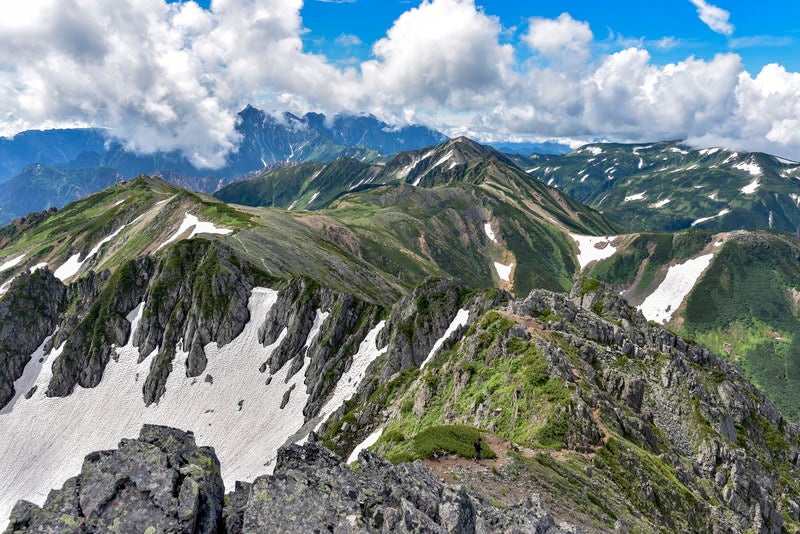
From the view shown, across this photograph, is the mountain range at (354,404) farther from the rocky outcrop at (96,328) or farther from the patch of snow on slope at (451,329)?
the patch of snow on slope at (451,329)

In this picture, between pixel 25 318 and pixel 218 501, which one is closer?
pixel 218 501

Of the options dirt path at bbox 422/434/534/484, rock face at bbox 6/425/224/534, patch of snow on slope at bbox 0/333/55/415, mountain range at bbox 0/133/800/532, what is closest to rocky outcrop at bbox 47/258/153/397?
mountain range at bbox 0/133/800/532

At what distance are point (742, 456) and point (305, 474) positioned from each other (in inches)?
2506

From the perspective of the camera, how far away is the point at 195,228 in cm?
18000

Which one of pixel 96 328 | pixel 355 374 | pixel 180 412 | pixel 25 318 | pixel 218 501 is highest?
pixel 25 318

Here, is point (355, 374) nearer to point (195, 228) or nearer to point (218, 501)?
point (218, 501)

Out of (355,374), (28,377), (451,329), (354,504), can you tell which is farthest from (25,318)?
(354,504)

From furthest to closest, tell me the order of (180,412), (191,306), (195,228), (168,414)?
(195,228), (191,306), (168,414), (180,412)

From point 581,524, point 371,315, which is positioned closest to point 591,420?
point 581,524

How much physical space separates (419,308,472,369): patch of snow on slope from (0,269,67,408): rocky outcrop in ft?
404

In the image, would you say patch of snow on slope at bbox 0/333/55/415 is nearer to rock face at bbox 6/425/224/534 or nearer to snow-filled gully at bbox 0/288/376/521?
snow-filled gully at bbox 0/288/376/521

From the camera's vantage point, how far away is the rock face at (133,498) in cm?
1664

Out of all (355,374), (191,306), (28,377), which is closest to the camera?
(355,374)

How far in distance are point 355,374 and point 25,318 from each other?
11728 cm
